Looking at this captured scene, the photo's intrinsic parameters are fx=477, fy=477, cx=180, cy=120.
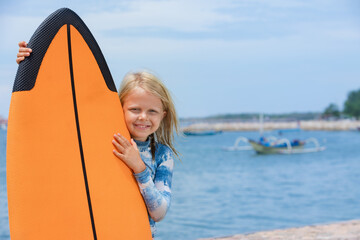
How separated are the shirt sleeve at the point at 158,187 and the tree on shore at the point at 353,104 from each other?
78234 millimetres

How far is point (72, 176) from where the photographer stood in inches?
75.3

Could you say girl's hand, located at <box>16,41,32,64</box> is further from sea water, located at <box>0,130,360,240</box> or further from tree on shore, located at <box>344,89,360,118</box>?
tree on shore, located at <box>344,89,360,118</box>

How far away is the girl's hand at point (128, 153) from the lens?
1.96 metres

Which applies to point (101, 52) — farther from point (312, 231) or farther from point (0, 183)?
point (0, 183)

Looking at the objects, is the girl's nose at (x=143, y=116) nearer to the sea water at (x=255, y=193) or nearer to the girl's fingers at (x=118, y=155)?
the girl's fingers at (x=118, y=155)

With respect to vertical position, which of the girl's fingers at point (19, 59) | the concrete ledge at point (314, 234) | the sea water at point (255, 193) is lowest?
the sea water at point (255, 193)

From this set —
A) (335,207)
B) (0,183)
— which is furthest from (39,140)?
(0,183)

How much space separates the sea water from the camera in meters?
15.3

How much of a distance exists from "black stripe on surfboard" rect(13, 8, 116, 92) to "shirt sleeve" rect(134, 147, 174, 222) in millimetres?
546

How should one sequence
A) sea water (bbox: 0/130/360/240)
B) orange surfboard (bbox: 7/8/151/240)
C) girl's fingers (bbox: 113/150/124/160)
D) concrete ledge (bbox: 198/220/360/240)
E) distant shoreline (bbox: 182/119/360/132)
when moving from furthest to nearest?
1. distant shoreline (bbox: 182/119/360/132)
2. sea water (bbox: 0/130/360/240)
3. concrete ledge (bbox: 198/220/360/240)
4. girl's fingers (bbox: 113/150/124/160)
5. orange surfboard (bbox: 7/8/151/240)

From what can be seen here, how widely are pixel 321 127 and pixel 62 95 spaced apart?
83.2 meters

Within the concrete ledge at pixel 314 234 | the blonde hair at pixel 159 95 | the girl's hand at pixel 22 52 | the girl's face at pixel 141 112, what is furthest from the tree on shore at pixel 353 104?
the girl's hand at pixel 22 52

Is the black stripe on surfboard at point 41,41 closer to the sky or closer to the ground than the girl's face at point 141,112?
closer to the sky

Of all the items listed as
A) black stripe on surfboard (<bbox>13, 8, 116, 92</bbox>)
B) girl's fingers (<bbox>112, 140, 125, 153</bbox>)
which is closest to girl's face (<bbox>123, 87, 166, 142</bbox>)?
girl's fingers (<bbox>112, 140, 125, 153</bbox>)
